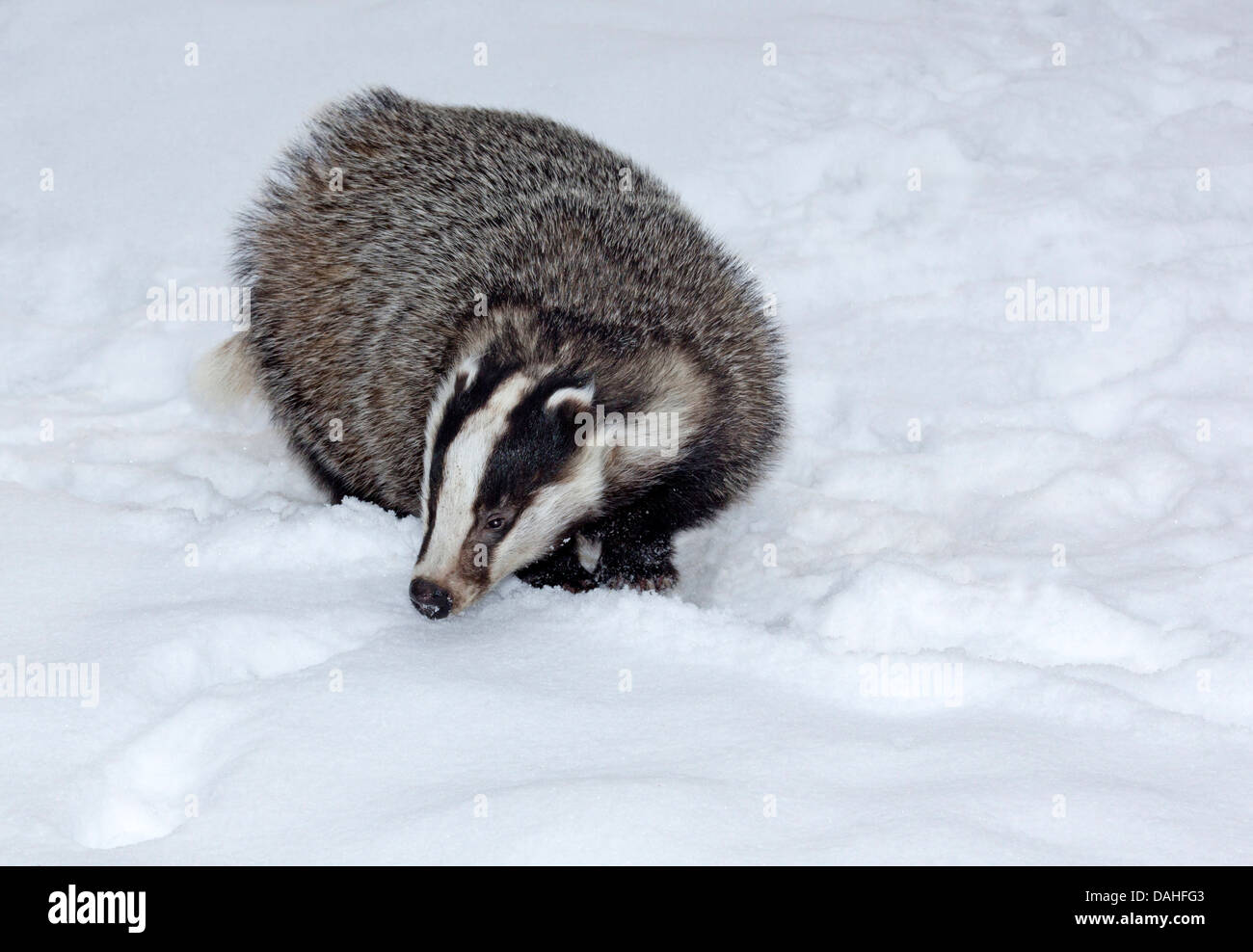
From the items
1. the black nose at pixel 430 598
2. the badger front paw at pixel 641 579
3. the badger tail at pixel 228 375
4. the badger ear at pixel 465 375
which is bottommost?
the badger front paw at pixel 641 579

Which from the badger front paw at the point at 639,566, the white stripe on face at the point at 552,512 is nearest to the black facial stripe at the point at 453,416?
the white stripe on face at the point at 552,512

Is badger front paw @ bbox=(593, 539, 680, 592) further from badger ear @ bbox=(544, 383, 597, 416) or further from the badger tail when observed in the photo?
the badger tail

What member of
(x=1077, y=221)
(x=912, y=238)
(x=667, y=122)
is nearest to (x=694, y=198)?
(x=667, y=122)

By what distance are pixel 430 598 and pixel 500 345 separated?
0.83 metres

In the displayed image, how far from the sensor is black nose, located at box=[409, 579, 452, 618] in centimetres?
351

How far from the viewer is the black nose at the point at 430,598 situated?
351 cm

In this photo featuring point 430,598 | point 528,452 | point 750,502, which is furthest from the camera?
point 750,502

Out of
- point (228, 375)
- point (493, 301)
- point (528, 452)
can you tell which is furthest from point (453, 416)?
point (228, 375)

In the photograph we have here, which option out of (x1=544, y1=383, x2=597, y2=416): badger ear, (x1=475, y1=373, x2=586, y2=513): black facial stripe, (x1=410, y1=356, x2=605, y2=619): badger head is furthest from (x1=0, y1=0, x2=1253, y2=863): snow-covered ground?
(x1=544, y1=383, x2=597, y2=416): badger ear

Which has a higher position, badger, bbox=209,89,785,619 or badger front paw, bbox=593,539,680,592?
badger, bbox=209,89,785,619

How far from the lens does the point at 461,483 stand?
11.8 ft

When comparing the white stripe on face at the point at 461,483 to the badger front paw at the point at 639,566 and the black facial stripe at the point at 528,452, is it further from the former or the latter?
the badger front paw at the point at 639,566

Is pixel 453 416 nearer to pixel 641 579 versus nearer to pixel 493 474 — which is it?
pixel 493 474

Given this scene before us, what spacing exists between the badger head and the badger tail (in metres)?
1.47
